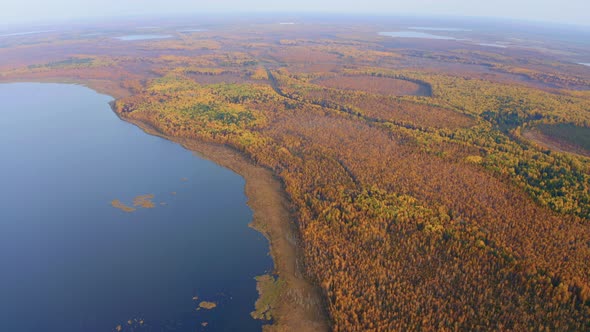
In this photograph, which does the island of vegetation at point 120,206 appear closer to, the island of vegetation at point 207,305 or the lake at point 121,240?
the lake at point 121,240

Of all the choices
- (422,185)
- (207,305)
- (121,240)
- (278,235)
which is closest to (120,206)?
(121,240)

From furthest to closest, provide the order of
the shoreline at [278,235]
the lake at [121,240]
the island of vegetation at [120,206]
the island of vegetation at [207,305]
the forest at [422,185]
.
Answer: the island of vegetation at [120,206], the island of vegetation at [207,305], the lake at [121,240], the forest at [422,185], the shoreline at [278,235]

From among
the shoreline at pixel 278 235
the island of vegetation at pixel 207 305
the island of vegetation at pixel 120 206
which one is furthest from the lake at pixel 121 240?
the shoreline at pixel 278 235

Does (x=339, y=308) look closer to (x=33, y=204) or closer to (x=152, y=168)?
(x=152, y=168)

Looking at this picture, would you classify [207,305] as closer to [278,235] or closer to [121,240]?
[278,235]

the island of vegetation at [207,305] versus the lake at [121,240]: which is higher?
the lake at [121,240]

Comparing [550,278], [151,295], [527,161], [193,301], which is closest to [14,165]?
[151,295]
